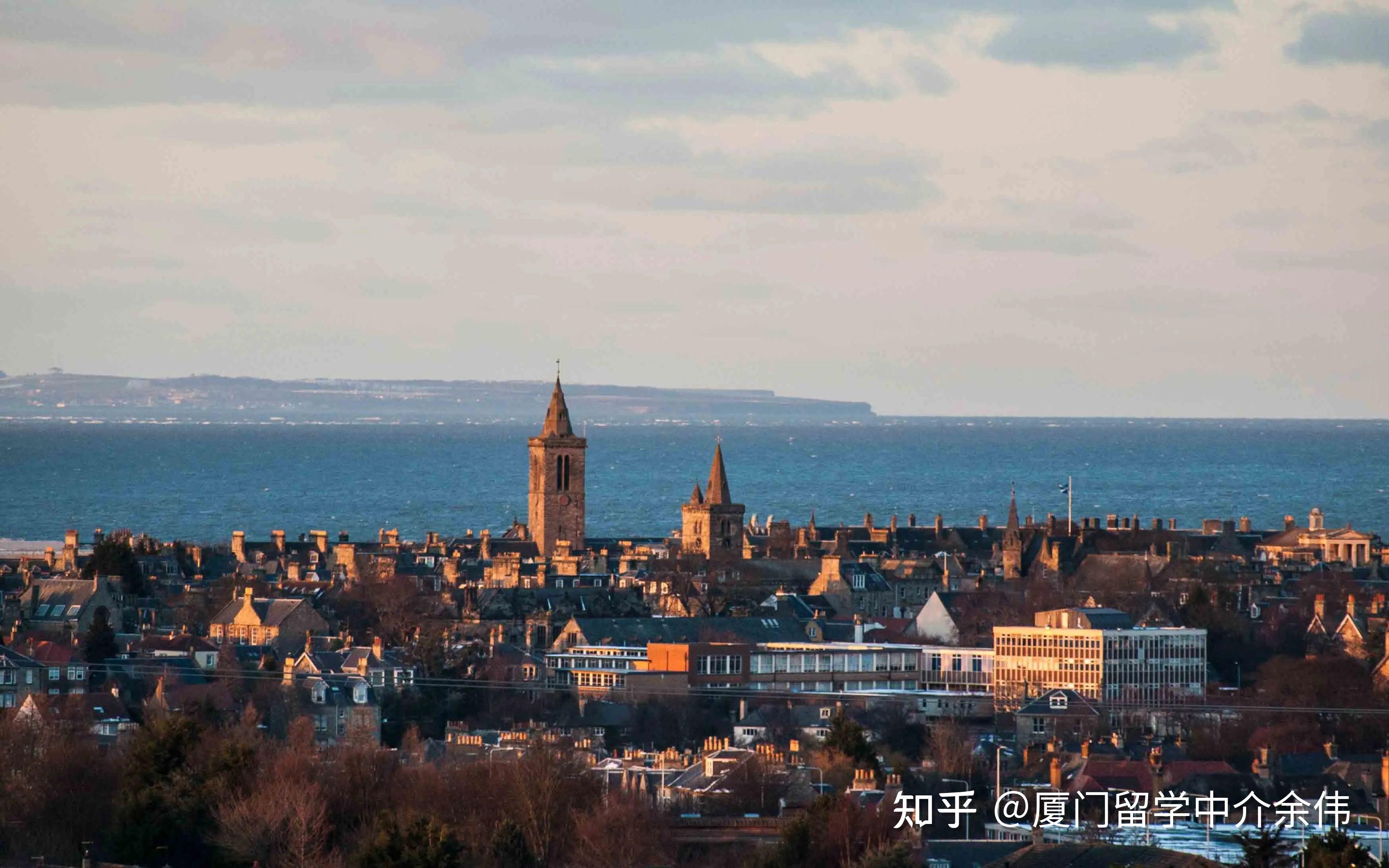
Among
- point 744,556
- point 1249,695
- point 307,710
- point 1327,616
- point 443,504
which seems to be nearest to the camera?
point 307,710

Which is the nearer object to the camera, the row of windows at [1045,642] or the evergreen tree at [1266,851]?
the evergreen tree at [1266,851]

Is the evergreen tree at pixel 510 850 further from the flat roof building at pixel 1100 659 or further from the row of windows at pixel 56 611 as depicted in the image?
the row of windows at pixel 56 611

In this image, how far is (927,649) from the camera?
9019cm

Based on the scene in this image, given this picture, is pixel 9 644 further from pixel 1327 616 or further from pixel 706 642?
pixel 1327 616

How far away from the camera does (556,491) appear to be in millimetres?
128500

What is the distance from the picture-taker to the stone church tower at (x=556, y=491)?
12731cm

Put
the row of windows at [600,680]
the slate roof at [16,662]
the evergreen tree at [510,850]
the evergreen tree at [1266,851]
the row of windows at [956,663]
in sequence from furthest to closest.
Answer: the row of windows at [956,663], the row of windows at [600,680], the slate roof at [16,662], the evergreen tree at [510,850], the evergreen tree at [1266,851]

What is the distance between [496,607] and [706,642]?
11.5 metres

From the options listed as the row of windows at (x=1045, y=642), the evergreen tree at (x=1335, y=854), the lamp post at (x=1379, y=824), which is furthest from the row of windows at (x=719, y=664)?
the evergreen tree at (x=1335, y=854)

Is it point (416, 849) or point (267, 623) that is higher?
point (267, 623)

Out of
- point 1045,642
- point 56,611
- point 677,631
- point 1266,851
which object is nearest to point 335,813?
point 1266,851

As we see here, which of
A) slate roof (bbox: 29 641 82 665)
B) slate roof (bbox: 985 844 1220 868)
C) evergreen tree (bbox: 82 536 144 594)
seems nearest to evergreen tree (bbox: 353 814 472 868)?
slate roof (bbox: 985 844 1220 868)

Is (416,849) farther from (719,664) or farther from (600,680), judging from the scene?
(719,664)

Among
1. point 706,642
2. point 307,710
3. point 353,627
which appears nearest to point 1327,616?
point 706,642
